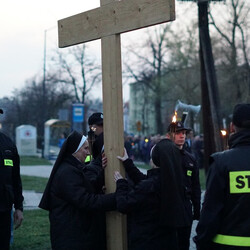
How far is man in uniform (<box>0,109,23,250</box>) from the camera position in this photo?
5.25 meters

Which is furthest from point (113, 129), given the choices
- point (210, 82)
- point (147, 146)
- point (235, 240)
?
point (147, 146)

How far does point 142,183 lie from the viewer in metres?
4.50

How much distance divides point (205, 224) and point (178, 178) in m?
0.82

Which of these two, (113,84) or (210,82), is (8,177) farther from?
(210,82)

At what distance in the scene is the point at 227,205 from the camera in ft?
12.7

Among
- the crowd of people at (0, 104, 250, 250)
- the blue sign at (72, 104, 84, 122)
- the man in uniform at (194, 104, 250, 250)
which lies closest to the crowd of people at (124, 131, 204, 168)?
the blue sign at (72, 104, 84, 122)

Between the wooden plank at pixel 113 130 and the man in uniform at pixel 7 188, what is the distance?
3.60 feet

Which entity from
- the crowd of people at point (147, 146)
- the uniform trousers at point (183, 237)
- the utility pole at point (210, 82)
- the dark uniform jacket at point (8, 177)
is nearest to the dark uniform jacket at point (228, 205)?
the uniform trousers at point (183, 237)

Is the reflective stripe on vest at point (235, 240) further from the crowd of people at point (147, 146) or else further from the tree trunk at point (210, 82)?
the crowd of people at point (147, 146)

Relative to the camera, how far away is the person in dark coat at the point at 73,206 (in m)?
4.52

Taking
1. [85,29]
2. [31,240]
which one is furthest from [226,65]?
[85,29]

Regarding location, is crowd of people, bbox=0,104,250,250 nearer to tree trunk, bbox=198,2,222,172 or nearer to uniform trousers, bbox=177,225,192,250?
uniform trousers, bbox=177,225,192,250

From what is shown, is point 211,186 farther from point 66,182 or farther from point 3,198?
point 3,198

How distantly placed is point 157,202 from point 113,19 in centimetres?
171
